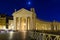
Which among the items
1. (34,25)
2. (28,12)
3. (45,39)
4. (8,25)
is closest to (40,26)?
A: (34,25)

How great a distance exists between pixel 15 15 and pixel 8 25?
8840 millimetres

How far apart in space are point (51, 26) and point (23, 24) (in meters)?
20.9

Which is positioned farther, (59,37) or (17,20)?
(17,20)

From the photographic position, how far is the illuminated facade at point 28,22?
113312 mm

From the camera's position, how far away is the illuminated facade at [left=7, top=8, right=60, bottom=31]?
11331 cm

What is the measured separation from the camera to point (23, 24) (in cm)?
11956

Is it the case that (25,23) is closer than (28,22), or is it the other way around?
(28,22)

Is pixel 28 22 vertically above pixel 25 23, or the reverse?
pixel 28 22

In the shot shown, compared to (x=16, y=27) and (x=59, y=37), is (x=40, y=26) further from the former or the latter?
(x=59, y=37)

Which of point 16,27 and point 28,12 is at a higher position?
point 28,12

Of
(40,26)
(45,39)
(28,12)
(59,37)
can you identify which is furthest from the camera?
(40,26)

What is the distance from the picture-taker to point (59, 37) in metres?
12.6

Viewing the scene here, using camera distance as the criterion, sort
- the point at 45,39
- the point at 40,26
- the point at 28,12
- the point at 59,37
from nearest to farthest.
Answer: the point at 59,37
the point at 45,39
the point at 28,12
the point at 40,26

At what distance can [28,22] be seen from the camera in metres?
119
